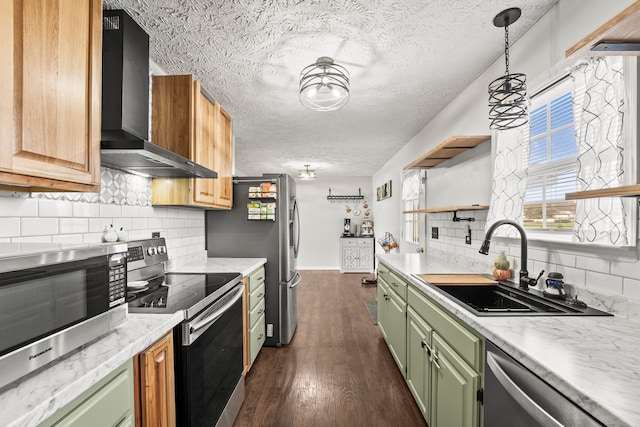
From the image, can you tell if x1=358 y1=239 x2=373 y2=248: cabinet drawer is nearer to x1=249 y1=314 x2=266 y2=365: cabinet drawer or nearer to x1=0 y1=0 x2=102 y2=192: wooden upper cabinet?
x1=249 y1=314 x2=266 y2=365: cabinet drawer

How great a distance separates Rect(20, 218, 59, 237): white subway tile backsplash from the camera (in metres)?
1.21

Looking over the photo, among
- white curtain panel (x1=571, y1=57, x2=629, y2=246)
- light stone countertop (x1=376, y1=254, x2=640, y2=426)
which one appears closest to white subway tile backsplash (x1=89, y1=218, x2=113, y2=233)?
light stone countertop (x1=376, y1=254, x2=640, y2=426)

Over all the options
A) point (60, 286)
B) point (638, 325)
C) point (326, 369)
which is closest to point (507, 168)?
point (638, 325)

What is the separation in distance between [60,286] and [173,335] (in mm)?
547

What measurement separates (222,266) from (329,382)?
1.28m

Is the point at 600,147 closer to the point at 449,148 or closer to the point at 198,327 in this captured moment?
the point at 449,148

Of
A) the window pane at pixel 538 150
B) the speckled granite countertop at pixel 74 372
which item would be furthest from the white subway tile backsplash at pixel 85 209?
the window pane at pixel 538 150

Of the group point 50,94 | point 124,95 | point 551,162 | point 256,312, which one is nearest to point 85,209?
point 124,95

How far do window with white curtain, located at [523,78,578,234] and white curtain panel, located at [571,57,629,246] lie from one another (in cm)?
20

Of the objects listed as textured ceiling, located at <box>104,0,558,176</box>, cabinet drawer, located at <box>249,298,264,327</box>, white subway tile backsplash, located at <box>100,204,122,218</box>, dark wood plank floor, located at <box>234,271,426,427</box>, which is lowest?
dark wood plank floor, located at <box>234,271,426,427</box>

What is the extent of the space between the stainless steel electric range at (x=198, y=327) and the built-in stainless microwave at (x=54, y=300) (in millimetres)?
338

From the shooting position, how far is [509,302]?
63.6 inches

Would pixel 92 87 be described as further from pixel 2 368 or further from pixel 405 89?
pixel 405 89

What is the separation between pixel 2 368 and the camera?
654 millimetres
